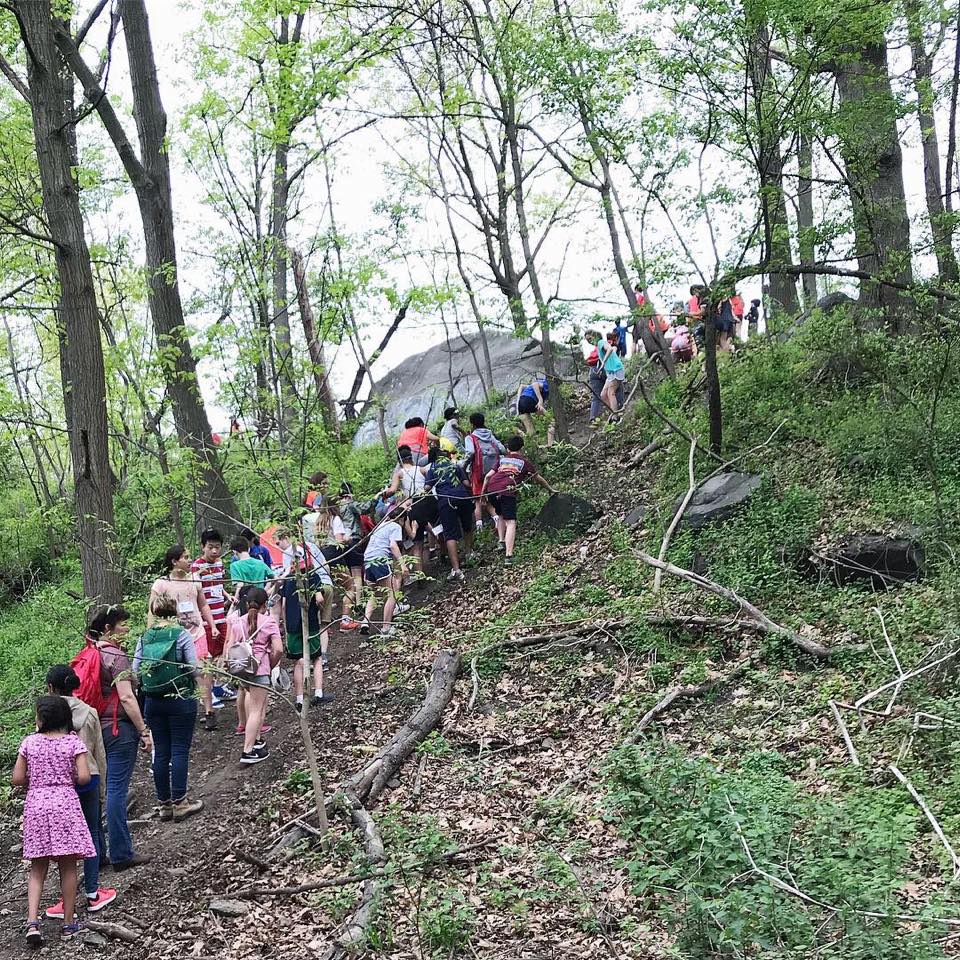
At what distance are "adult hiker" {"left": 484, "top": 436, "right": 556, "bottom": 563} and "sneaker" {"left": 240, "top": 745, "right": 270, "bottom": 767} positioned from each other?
4.83 m

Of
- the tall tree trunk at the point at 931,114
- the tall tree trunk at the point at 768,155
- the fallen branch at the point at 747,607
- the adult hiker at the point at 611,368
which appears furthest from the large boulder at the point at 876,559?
the adult hiker at the point at 611,368

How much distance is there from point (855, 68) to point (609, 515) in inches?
266

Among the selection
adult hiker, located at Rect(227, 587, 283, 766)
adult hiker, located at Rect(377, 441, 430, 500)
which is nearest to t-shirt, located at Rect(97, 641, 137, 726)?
adult hiker, located at Rect(227, 587, 283, 766)

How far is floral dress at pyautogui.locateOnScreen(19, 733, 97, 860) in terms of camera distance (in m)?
6.02

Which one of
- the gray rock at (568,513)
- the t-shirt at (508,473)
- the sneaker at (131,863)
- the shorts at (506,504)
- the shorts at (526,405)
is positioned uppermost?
the shorts at (526,405)

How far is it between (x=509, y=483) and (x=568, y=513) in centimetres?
110

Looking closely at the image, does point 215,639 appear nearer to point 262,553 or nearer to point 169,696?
point 262,553

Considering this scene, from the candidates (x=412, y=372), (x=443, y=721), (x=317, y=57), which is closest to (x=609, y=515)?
(x=443, y=721)

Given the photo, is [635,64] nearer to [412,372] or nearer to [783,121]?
[783,121]

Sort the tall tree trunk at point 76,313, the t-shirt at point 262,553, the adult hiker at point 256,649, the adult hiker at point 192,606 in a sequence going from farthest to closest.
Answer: the t-shirt at point 262,553, the tall tree trunk at point 76,313, the adult hiker at point 192,606, the adult hiker at point 256,649

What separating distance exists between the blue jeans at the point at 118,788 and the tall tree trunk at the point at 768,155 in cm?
835

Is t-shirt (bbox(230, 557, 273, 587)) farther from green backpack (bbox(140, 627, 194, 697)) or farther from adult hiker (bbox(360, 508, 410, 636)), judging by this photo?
adult hiker (bbox(360, 508, 410, 636))

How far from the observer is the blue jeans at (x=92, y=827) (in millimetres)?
6430

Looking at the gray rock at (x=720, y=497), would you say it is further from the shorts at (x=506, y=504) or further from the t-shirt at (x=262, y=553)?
the t-shirt at (x=262, y=553)
